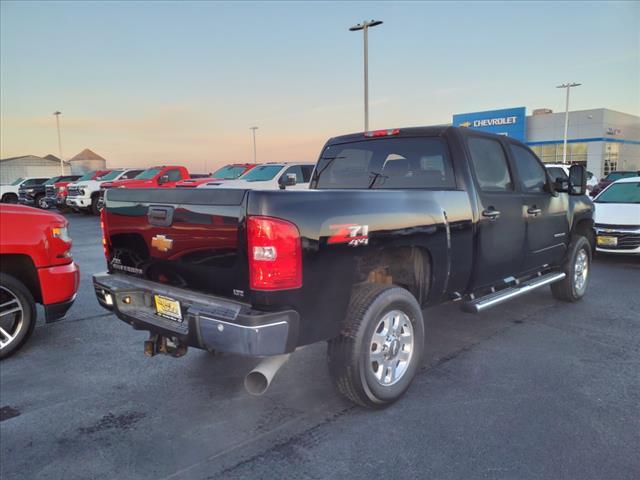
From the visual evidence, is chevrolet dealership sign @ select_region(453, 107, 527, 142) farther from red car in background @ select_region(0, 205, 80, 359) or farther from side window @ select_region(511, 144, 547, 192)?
red car in background @ select_region(0, 205, 80, 359)

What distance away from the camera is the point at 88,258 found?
390 inches

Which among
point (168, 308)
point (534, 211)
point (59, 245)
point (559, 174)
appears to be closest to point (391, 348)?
point (168, 308)

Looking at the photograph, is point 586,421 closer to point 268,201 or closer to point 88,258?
point 268,201

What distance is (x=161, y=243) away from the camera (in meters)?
3.23

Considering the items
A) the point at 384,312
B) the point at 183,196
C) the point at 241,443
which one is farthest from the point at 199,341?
the point at 384,312

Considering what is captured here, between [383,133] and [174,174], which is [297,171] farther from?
[383,133]

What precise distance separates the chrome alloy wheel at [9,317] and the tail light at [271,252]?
9.39 ft

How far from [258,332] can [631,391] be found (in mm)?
2888

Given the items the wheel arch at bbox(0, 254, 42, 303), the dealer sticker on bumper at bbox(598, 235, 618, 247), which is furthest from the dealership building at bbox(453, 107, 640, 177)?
the wheel arch at bbox(0, 254, 42, 303)

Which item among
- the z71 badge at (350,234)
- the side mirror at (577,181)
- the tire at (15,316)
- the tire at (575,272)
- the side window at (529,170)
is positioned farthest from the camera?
the tire at (575,272)

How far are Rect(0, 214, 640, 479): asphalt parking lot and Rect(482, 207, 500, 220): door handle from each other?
4.04ft

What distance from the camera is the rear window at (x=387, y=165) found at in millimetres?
4293

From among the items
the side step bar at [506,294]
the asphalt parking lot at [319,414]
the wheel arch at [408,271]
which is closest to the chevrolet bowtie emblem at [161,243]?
the asphalt parking lot at [319,414]

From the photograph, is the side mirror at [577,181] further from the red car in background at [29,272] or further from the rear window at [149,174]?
the rear window at [149,174]
